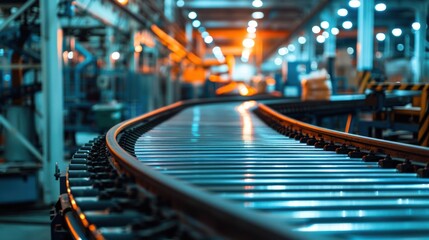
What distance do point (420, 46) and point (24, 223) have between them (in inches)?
657

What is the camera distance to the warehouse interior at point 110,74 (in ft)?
29.2

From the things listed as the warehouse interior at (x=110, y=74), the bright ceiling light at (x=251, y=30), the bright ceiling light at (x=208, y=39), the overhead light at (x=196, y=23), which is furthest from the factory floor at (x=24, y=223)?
the bright ceiling light at (x=208, y=39)

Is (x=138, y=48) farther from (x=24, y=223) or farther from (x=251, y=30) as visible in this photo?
(x=251, y=30)

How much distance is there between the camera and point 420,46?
2042cm

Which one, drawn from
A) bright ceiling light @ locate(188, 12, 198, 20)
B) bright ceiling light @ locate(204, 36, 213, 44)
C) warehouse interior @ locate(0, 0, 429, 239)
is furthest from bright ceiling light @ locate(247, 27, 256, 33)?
bright ceiling light @ locate(188, 12, 198, 20)

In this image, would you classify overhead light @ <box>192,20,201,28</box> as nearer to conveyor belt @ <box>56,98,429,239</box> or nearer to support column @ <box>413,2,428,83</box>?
support column @ <box>413,2,428,83</box>

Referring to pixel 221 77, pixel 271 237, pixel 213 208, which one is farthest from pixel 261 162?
pixel 221 77

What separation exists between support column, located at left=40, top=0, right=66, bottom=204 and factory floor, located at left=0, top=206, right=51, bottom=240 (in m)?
0.47

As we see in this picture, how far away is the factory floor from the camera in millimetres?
7047

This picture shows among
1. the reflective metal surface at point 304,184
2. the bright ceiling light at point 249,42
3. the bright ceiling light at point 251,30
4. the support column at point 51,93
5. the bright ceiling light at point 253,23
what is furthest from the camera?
the bright ceiling light at point 249,42

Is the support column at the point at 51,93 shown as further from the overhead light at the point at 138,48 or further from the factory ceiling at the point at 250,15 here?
the factory ceiling at the point at 250,15

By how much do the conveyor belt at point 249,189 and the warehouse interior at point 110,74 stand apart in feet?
11.5

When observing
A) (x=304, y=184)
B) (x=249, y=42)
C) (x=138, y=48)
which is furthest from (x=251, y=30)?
(x=304, y=184)

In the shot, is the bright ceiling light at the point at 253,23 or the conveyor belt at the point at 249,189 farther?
the bright ceiling light at the point at 253,23
